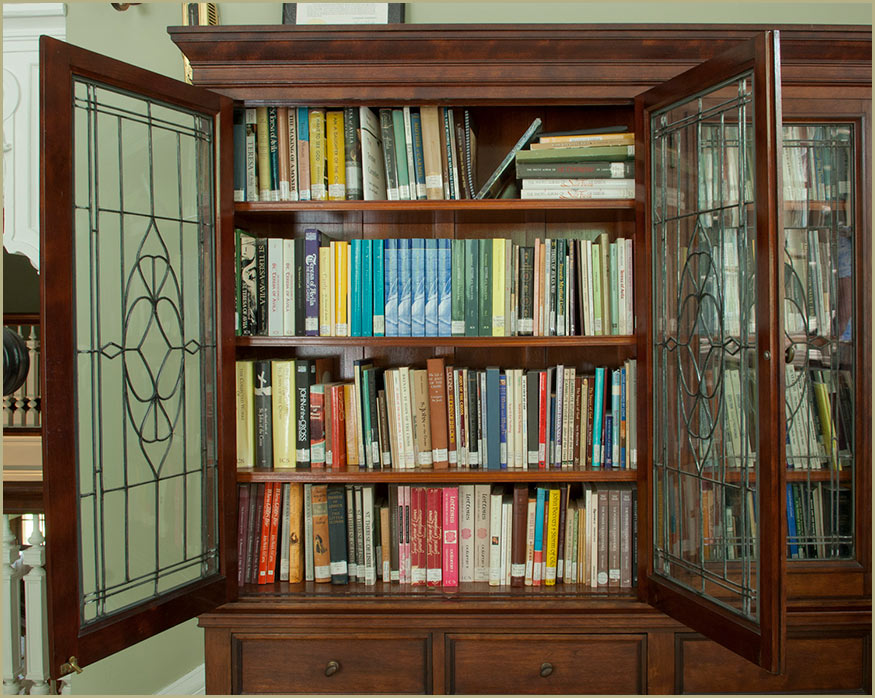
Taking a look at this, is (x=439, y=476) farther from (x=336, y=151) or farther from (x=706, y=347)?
(x=336, y=151)

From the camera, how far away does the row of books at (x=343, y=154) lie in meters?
1.87

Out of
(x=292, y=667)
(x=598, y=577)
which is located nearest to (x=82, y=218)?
(x=292, y=667)

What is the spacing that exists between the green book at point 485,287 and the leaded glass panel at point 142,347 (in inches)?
28.3

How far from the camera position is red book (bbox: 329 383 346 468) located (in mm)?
1900

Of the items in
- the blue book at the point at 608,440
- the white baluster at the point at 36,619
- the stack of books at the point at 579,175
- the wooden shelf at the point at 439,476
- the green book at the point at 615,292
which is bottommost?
the white baluster at the point at 36,619

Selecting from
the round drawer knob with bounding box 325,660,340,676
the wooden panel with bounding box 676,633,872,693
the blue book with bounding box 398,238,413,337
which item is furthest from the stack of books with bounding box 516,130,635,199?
the round drawer knob with bounding box 325,660,340,676

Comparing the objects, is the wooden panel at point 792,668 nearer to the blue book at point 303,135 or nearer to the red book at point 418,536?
the red book at point 418,536

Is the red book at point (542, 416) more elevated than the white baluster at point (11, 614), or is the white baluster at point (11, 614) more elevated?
the red book at point (542, 416)

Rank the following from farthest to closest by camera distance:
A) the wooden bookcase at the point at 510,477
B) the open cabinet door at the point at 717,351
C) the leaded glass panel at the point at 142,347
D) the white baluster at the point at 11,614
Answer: the white baluster at the point at 11,614, the wooden bookcase at the point at 510,477, the leaded glass panel at the point at 142,347, the open cabinet door at the point at 717,351

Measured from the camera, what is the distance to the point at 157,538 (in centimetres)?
169

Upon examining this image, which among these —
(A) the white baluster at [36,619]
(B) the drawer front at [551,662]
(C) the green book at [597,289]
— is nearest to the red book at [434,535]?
(B) the drawer front at [551,662]

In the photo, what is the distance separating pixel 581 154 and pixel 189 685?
228 centimetres

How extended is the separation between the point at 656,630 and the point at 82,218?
5.68 feet

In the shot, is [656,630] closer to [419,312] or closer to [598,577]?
[598,577]
